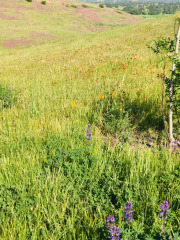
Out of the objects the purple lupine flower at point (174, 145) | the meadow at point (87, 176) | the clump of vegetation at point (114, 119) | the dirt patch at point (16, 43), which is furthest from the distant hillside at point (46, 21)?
the purple lupine flower at point (174, 145)

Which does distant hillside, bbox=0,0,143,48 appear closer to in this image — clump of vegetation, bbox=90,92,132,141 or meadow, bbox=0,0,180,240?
clump of vegetation, bbox=90,92,132,141

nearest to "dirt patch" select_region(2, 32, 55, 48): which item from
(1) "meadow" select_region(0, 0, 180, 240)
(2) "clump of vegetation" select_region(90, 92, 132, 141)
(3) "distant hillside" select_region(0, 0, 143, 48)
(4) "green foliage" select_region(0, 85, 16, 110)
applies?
(3) "distant hillside" select_region(0, 0, 143, 48)

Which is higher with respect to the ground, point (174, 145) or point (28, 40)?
point (28, 40)

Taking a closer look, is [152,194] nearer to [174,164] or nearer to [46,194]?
[174,164]

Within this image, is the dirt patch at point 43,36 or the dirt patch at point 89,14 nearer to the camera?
the dirt patch at point 43,36

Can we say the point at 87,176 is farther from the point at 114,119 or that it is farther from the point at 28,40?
the point at 28,40

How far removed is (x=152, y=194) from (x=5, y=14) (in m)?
47.7

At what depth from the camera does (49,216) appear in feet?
5.48

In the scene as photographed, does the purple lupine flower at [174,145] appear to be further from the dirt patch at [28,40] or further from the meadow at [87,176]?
the dirt patch at [28,40]

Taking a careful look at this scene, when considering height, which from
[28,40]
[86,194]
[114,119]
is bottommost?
[86,194]

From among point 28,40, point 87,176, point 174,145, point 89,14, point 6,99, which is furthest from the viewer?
point 89,14

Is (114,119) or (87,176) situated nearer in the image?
(87,176)

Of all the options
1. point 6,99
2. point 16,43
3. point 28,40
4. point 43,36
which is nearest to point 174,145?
point 6,99

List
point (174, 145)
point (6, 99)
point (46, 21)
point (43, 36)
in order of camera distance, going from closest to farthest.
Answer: point (174, 145), point (6, 99), point (43, 36), point (46, 21)
